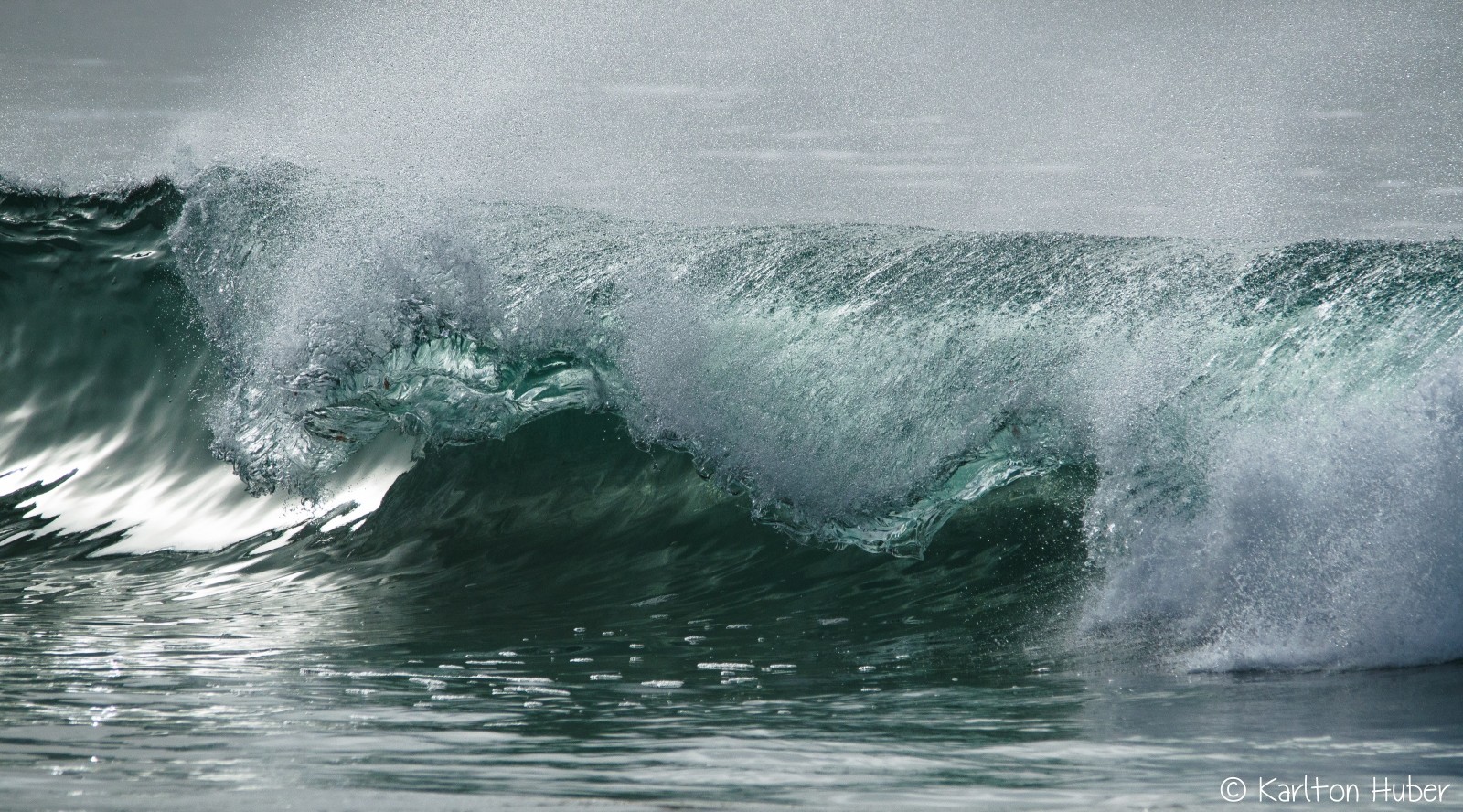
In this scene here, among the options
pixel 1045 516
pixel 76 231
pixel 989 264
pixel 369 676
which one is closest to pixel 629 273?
pixel 989 264

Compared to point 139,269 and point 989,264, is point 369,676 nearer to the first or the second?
point 989,264

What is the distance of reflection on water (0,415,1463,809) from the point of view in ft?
8.96

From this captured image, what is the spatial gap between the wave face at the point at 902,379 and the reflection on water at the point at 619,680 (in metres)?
0.18

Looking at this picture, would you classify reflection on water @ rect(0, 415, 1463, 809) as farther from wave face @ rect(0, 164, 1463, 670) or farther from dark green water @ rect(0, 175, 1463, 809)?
wave face @ rect(0, 164, 1463, 670)

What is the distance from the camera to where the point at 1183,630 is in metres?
4.10

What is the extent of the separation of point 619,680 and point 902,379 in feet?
8.74

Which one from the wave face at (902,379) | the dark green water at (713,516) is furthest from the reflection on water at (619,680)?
the wave face at (902,379)

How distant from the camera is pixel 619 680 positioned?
3.83m

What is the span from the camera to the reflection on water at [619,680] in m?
2.73

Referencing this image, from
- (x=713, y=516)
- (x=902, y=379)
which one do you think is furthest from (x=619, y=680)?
(x=902, y=379)

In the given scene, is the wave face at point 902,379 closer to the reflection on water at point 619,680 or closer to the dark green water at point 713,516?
the dark green water at point 713,516

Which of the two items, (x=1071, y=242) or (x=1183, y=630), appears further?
(x=1071, y=242)

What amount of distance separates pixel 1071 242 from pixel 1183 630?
4221 mm

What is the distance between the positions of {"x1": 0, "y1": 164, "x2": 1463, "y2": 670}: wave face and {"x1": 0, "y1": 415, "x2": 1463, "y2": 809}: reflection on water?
0.18m
